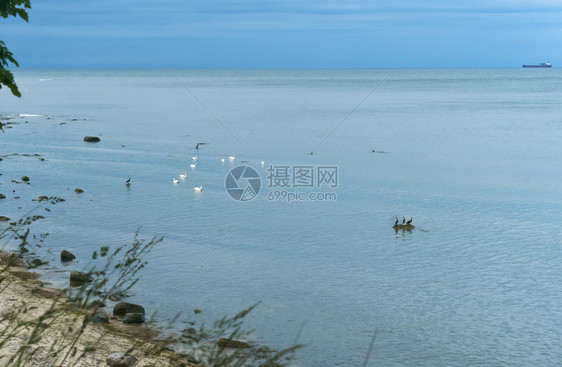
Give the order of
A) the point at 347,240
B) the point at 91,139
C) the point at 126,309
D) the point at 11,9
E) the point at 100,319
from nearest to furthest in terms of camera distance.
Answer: the point at 11,9 → the point at 100,319 → the point at 126,309 → the point at 347,240 → the point at 91,139

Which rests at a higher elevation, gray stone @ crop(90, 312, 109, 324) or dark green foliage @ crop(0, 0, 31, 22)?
dark green foliage @ crop(0, 0, 31, 22)

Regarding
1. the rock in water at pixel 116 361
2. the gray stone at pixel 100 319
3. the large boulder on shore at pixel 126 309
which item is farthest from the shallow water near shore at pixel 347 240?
the rock in water at pixel 116 361

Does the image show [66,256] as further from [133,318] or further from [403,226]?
[403,226]

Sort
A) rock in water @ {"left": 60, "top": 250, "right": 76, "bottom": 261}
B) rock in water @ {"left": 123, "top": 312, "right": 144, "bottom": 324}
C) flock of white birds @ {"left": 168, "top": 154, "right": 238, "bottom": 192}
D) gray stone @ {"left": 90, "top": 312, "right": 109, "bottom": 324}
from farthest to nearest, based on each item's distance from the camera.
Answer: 1. flock of white birds @ {"left": 168, "top": 154, "right": 238, "bottom": 192}
2. rock in water @ {"left": 60, "top": 250, "right": 76, "bottom": 261}
3. rock in water @ {"left": 123, "top": 312, "right": 144, "bottom": 324}
4. gray stone @ {"left": 90, "top": 312, "right": 109, "bottom": 324}

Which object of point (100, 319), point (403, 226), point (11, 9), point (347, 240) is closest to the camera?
point (11, 9)

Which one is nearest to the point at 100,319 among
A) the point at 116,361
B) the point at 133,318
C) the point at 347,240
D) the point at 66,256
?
the point at 133,318

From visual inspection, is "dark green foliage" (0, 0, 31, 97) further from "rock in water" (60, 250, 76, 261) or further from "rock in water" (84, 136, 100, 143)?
"rock in water" (84, 136, 100, 143)

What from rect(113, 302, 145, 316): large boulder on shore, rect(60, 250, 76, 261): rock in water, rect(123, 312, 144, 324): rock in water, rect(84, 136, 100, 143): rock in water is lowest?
rect(123, 312, 144, 324): rock in water

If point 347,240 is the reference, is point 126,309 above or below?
below

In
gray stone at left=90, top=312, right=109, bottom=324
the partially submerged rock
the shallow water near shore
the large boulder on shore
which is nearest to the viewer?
gray stone at left=90, top=312, right=109, bottom=324

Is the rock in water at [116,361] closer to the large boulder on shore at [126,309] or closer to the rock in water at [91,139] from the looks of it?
the large boulder on shore at [126,309]

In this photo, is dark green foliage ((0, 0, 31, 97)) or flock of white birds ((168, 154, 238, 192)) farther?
flock of white birds ((168, 154, 238, 192))

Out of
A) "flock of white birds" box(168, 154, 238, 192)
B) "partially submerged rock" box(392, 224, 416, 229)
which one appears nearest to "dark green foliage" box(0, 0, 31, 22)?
"partially submerged rock" box(392, 224, 416, 229)

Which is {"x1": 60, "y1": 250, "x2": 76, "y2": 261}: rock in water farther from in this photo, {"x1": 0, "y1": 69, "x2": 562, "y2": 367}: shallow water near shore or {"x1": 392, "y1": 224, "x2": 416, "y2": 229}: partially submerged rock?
{"x1": 392, "y1": 224, "x2": 416, "y2": 229}: partially submerged rock
